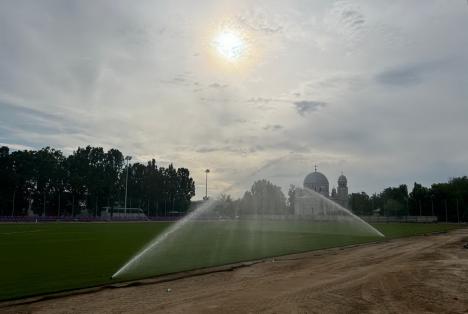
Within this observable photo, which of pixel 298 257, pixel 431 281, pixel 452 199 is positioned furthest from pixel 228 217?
pixel 431 281

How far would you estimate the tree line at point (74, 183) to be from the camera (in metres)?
114

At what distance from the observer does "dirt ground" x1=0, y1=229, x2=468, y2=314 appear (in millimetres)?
11500

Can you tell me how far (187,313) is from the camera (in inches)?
424

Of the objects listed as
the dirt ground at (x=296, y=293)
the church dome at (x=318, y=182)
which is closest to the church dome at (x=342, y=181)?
the church dome at (x=318, y=182)

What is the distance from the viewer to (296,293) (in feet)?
43.5

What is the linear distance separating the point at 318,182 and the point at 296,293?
143 meters

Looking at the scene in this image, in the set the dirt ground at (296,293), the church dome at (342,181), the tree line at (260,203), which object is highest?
the church dome at (342,181)

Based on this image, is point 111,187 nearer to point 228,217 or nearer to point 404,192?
point 228,217

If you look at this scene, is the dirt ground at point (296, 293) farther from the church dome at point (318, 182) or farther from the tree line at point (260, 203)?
the church dome at point (318, 182)

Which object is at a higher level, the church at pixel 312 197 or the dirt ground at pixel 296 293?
the church at pixel 312 197

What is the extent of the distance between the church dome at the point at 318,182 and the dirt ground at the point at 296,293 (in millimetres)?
133157

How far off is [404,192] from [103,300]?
523ft

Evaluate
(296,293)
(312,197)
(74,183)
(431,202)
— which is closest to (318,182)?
(312,197)

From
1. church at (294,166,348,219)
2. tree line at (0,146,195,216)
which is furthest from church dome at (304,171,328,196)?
tree line at (0,146,195,216)
